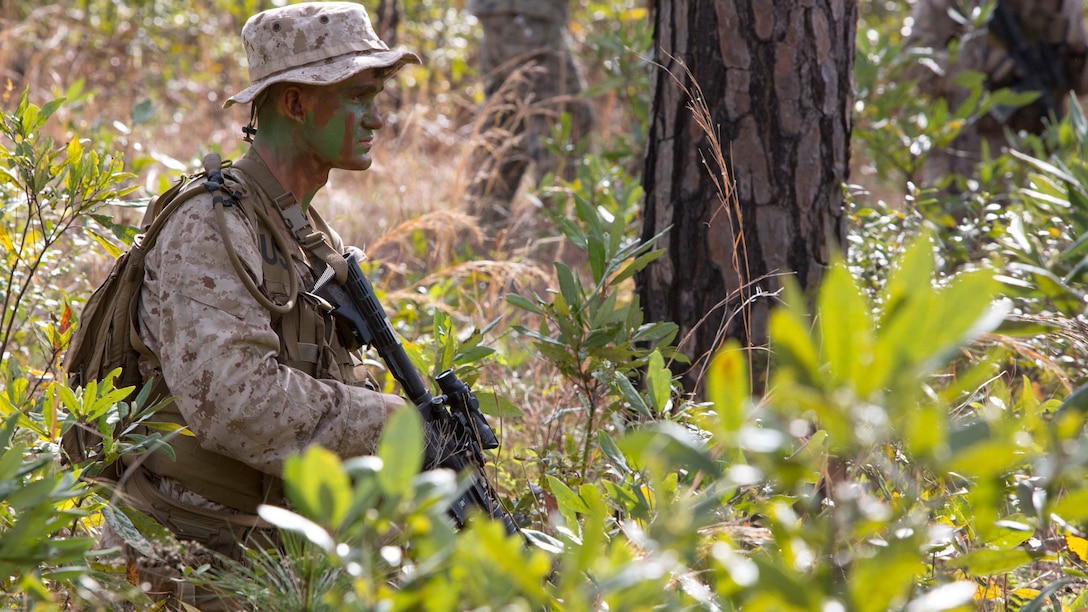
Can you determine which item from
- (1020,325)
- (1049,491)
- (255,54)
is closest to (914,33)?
(1020,325)

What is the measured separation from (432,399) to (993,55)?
16.4 feet

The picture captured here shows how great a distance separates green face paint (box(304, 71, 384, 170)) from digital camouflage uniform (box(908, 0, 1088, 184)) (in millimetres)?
4408

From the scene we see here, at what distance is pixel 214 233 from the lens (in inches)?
76.6

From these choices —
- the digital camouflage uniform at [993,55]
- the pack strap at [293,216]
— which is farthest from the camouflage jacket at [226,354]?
the digital camouflage uniform at [993,55]

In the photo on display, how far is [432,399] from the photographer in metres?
2.16

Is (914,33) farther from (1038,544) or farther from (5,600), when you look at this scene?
(5,600)

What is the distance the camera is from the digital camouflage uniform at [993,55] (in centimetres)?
572

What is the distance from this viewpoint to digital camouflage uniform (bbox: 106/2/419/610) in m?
1.90

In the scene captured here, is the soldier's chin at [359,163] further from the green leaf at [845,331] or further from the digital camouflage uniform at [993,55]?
the digital camouflage uniform at [993,55]

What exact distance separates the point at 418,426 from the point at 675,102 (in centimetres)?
203

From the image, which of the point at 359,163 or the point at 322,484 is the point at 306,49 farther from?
the point at 322,484

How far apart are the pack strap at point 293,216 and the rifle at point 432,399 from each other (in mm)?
33

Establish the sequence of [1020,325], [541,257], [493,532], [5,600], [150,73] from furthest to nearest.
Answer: [150,73] < [541,257] < [1020,325] < [5,600] < [493,532]

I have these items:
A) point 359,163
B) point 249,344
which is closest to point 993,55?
point 359,163
